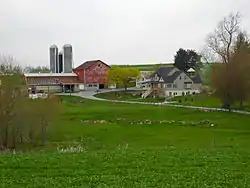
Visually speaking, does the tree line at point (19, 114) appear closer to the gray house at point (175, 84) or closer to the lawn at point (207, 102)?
the lawn at point (207, 102)

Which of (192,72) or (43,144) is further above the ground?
(192,72)

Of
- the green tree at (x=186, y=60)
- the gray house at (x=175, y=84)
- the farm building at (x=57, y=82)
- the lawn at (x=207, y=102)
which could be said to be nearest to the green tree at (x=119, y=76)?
the gray house at (x=175, y=84)

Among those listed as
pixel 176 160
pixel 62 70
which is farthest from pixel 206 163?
pixel 62 70

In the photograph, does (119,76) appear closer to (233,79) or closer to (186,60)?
(186,60)

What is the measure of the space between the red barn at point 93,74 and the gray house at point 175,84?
52.6 ft

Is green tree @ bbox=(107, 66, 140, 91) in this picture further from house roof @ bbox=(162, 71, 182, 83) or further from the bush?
the bush

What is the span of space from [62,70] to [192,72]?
37314 mm

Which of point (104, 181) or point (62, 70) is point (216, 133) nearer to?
point (104, 181)

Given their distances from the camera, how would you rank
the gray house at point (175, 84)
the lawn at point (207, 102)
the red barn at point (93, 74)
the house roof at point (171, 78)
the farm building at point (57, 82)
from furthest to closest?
1. the red barn at point (93, 74)
2. the farm building at point (57, 82)
3. the house roof at point (171, 78)
4. the gray house at point (175, 84)
5. the lawn at point (207, 102)

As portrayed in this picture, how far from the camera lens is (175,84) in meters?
109

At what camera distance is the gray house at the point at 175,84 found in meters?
106

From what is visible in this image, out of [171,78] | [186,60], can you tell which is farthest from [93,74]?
[171,78]

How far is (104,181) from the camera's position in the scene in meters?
12.5

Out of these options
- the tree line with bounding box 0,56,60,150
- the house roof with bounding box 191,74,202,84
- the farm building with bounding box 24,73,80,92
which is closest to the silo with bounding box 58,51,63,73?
the farm building with bounding box 24,73,80,92
